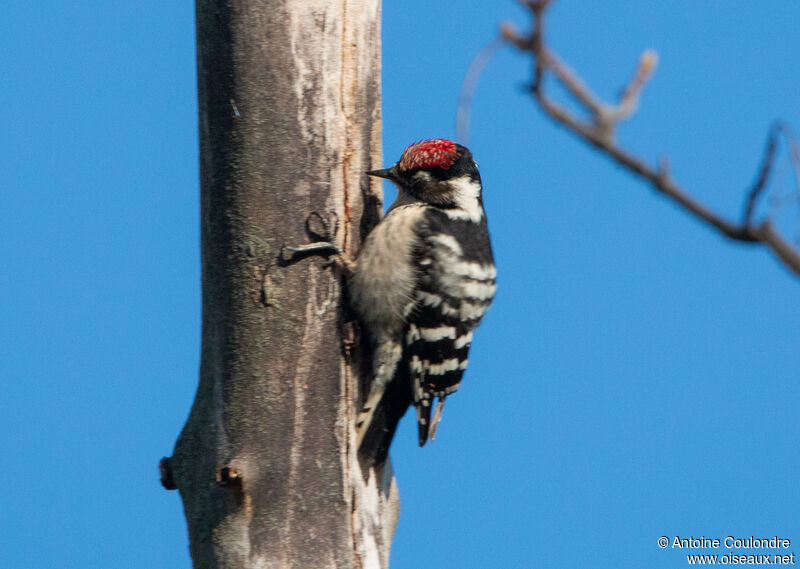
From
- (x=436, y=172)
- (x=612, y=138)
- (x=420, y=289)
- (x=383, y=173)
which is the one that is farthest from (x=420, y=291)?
(x=612, y=138)

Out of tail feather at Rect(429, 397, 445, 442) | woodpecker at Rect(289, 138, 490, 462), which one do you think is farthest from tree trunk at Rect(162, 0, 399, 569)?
tail feather at Rect(429, 397, 445, 442)

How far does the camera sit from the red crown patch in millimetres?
3074

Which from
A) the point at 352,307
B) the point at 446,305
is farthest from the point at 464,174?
the point at 352,307

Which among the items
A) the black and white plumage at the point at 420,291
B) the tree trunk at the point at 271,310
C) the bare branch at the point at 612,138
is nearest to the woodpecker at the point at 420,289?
the black and white plumage at the point at 420,291

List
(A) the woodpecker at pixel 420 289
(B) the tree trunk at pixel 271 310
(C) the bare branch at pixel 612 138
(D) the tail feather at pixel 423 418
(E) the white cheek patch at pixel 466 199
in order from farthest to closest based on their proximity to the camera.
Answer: (E) the white cheek patch at pixel 466 199 → (D) the tail feather at pixel 423 418 → (A) the woodpecker at pixel 420 289 → (B) the tree trunk at pixel 271 310 → (C) the bare branch at pixel 612 138

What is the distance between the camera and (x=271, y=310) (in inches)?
97.3

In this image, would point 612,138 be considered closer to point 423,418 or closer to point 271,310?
point 271,310

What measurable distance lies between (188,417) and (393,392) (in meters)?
0.59

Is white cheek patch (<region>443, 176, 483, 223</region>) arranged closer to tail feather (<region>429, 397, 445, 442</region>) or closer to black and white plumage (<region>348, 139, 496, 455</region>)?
black and white plumage (<region>348, 139, 496, 455</region>)

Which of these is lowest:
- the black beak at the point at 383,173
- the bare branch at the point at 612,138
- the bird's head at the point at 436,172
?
the bare branch at the point at 612,138

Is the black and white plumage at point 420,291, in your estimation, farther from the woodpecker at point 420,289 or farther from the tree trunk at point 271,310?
the tree trunk at point 271,310

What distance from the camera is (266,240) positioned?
2.47m

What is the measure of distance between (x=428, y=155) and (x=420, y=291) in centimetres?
49

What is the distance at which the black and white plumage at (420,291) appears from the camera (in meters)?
2.70
